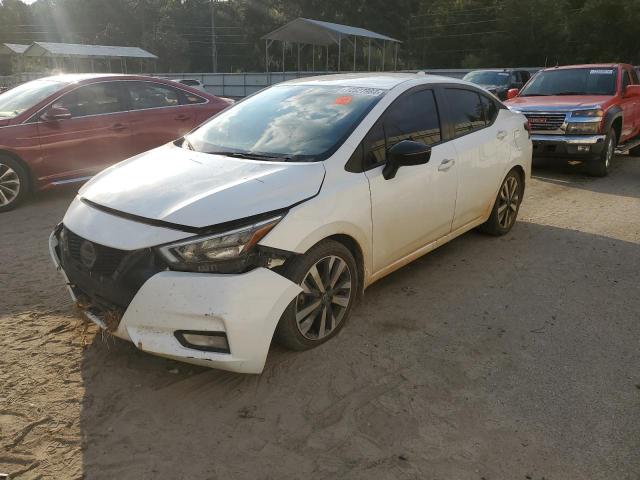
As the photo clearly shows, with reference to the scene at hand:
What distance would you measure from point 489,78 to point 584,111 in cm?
1026

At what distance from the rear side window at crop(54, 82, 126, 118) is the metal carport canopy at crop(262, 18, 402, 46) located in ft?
70.3

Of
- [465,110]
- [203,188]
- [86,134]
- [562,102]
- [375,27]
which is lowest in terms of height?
[86,134]

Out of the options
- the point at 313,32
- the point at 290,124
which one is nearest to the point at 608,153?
the point at 290,124

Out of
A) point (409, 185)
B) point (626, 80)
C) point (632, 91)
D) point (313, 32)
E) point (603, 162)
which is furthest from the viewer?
point (313, 32)

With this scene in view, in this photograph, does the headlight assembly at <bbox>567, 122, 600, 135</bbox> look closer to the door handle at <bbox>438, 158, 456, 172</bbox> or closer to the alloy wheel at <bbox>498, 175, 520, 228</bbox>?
the alloy wheel at <bbox>498, 175, 520, 228</bbox>

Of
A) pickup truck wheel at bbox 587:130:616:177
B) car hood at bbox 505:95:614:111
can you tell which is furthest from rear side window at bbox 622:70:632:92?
pickup truck wheel at bbox 587:130:616:177

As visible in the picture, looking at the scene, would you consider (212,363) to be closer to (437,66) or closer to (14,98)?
(14,98)

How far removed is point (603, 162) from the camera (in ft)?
28.3

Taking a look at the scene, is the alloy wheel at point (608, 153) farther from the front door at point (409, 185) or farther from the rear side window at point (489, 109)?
the front door at point (409, 185)

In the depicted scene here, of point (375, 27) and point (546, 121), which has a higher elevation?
point (375, 27)

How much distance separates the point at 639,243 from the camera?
17.8 feet

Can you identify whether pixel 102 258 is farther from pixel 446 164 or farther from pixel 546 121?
pixel 546 121

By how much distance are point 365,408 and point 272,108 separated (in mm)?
2406

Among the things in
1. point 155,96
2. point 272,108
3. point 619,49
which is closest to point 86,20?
point 619,49
